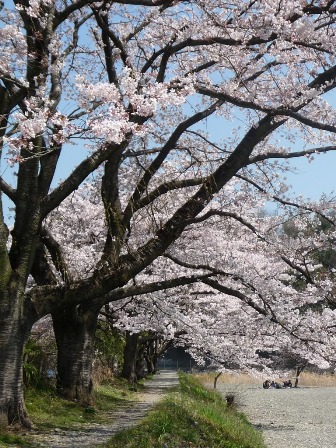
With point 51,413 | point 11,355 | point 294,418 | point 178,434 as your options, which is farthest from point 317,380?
point 11,355

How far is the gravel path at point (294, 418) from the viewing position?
1483 cm

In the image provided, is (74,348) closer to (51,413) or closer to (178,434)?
(51,413)

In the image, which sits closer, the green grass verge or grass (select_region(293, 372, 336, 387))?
the green grass verge

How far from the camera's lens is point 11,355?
26.2 ft

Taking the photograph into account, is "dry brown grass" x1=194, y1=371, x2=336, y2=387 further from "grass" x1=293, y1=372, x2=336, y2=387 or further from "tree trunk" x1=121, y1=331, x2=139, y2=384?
"tree trunk" x1=121, y1=331, x2=139, y2=384

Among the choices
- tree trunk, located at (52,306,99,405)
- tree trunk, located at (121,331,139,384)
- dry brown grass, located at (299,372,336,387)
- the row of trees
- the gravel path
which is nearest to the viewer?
the row of trees

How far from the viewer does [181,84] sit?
25.3ft

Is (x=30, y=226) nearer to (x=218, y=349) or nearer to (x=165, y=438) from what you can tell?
(x=165, y=438)

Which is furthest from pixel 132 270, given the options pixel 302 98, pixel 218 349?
pixel 218 349

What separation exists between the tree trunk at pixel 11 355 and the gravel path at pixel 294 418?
7.50 metres

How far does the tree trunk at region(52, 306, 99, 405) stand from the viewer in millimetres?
11672

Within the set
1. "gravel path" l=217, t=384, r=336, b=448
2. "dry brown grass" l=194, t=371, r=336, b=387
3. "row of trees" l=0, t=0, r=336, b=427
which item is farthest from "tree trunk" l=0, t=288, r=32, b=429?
"dry brown grass" l=194, t=371, r=336, b=387

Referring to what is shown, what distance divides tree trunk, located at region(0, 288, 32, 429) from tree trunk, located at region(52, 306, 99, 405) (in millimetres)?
3321

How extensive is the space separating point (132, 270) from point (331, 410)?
18.2 meters
